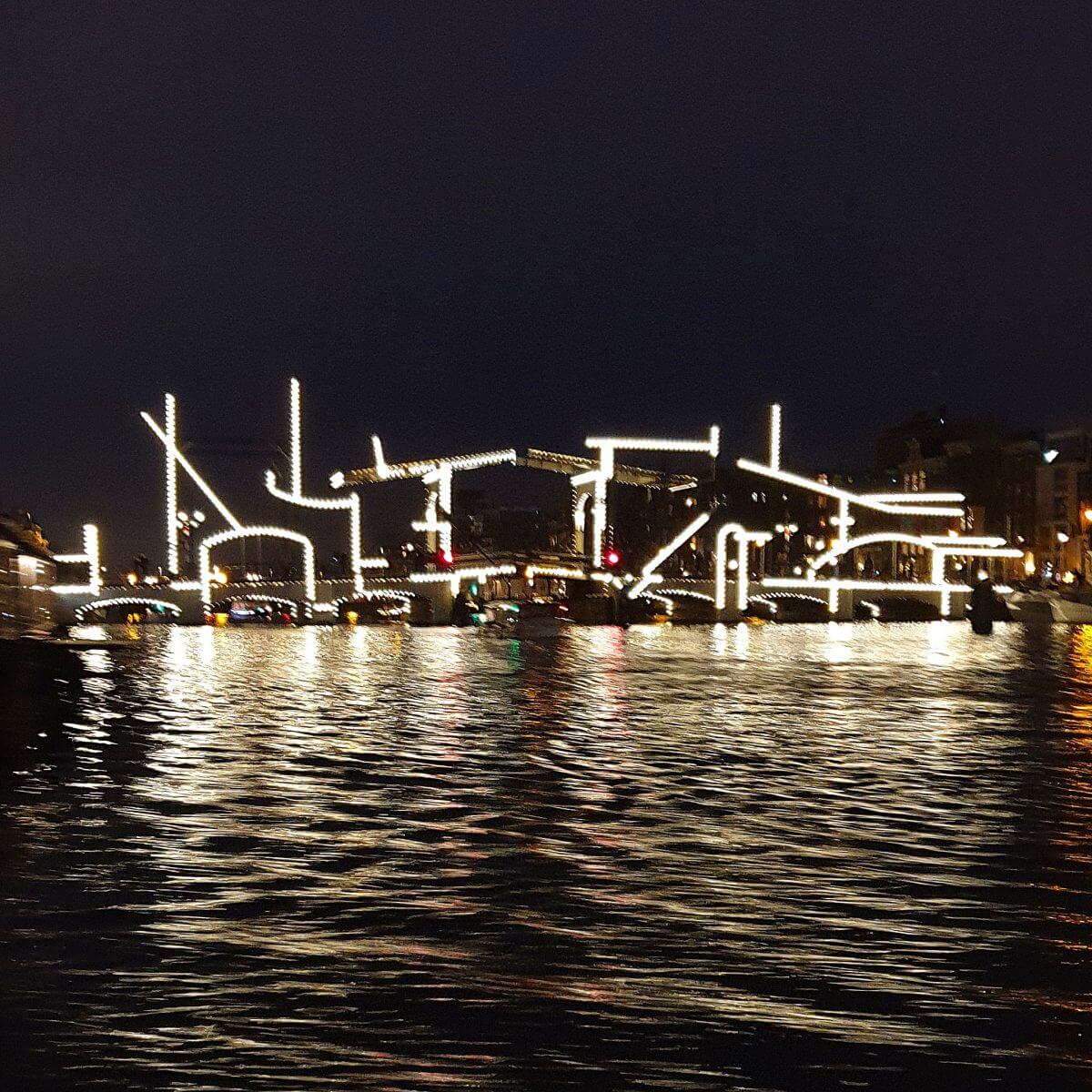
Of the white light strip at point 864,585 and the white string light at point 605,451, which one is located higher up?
the white string light at point 605,451

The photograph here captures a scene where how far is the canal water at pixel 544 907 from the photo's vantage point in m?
6.76

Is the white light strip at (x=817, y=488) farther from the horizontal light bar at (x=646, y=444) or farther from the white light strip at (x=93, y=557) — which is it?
the white light strip at (x=93, y=557)

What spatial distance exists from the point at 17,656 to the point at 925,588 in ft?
391

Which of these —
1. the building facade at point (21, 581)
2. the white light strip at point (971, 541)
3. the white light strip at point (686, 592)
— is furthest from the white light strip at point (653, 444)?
the building facade at point (21, 581)

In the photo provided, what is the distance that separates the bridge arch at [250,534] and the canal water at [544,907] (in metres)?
127

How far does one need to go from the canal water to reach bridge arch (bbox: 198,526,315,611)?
12697cm

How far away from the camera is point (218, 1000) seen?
24.7 ft

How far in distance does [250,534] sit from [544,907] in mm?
149591

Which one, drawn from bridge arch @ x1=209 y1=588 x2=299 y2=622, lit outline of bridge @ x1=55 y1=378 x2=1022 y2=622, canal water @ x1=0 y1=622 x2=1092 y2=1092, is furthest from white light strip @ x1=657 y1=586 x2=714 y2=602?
canal water @ x1=0 y1=622 x2=1092 y2=1092

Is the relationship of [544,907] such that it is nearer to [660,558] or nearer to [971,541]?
[660,558]

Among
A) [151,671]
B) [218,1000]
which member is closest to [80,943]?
[218,1000]

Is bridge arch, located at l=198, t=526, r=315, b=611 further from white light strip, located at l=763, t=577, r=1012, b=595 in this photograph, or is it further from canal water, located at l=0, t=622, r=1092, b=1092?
canal water, located at l=0, t=622, r=1092, b=1092

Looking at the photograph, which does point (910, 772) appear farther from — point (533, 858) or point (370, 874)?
point (370, 874)

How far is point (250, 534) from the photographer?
15725cm
